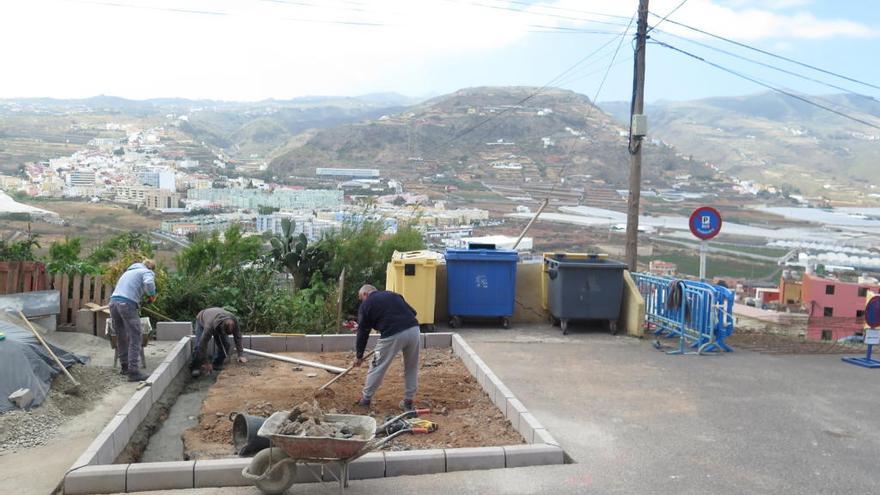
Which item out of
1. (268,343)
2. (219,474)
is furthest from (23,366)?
(268,343)

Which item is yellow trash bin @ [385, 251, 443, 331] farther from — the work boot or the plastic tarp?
the plastic tarp

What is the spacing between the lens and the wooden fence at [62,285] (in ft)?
37.8

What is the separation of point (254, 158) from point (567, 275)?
101 ft

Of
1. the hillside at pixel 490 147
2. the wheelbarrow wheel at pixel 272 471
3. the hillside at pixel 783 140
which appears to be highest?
the hillside at pixel 783 140

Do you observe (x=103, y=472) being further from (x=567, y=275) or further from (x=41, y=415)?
(x=567, y=275)

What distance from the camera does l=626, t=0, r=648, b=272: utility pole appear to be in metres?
14.0

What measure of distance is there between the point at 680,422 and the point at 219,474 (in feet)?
14.8

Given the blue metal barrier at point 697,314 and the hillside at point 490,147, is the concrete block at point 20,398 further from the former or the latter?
the hillside at point 490,147

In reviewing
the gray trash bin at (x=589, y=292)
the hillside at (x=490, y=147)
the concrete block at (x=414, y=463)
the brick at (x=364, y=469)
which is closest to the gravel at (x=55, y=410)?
the brick at (x=364, y=469)

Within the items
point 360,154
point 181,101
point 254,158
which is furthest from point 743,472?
point 181,101

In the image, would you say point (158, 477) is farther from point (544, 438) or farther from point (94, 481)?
point (544, 438)

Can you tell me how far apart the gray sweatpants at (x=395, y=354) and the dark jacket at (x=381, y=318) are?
0.07 m

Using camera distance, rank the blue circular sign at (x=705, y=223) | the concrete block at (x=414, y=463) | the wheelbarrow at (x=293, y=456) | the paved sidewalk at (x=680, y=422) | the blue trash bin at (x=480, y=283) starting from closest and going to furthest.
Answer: the wheelbarrow at (x=293, y=456) → the paved sidewalk at (x=680, y=422) → the concrete block at (x=414, y=463) → the blue circular sign at (x=705, y=223) → the blue trash bin at (x=480, y=283)

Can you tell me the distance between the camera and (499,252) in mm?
12586
